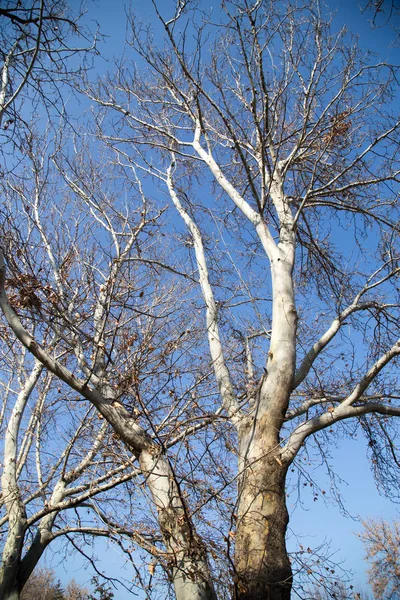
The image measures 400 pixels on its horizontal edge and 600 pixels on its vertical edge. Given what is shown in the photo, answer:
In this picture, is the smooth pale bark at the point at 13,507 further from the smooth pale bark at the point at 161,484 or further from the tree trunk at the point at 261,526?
the tree trunk at the point at 261,526

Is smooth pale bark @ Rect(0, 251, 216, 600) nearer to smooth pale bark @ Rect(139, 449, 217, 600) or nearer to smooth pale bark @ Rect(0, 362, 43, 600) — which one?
smooth pale bark @ Rect(139, 449, 217, 600)

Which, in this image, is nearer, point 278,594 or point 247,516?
point 278,594

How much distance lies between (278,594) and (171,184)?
17.7 feet

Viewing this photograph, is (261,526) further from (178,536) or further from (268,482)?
(178,536)

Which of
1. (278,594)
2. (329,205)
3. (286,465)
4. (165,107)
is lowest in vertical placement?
(278,594)

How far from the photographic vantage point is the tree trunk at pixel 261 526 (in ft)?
8.57

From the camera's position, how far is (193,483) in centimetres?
305

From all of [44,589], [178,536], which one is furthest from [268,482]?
[44,589]

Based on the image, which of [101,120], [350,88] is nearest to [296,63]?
[350,88]

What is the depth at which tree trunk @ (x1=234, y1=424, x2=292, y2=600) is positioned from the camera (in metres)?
2.61

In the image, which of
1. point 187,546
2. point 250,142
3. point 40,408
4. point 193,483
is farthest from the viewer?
point 40,408

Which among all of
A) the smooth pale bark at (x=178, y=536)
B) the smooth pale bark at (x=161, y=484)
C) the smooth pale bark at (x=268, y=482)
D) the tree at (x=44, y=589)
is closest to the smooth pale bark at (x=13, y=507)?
the smooth pale bark at (x=161, y=484)

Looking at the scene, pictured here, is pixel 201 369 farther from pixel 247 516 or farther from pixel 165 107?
pixel 165 107

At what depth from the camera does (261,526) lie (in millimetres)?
2818
